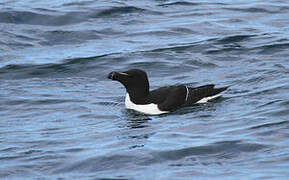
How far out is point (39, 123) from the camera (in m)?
12.7

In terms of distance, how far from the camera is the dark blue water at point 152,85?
10.0 metres

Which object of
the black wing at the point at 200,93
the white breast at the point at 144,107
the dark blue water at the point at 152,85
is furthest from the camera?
the black wing at the point at 200,93

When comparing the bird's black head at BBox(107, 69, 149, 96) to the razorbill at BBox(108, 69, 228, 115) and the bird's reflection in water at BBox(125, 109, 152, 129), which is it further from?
the bird's reflection in water at BBox(125, 109, 152, 129)

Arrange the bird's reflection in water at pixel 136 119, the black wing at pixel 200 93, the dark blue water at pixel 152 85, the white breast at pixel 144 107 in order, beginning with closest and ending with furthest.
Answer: the dark blue water at pixel 152 85 → the bird's reflection in water at pixel 136 119 → the white breast at pixel 144 107 → the black wing at pixel 200 93

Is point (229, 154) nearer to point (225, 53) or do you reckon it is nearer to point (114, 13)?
point (225, 53)

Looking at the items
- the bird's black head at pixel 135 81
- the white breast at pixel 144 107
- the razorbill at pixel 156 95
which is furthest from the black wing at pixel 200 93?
the bird's black head at pixel 135 81

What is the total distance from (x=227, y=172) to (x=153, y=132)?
251 centimetres

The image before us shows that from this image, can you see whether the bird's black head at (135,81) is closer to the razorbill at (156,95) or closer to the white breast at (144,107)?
the razorbill at (156,95)

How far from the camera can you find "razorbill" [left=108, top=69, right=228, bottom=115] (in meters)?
13.1

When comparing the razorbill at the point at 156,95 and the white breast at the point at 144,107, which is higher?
the razorbill at the point at 156,95

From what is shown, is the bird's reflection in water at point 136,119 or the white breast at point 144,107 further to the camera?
the white breast at point 144,107

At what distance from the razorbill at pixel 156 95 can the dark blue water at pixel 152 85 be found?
0.59 feet

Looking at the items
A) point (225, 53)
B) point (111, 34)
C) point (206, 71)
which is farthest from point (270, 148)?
point (111, 34)

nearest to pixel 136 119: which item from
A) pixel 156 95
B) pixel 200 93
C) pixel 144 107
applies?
pixel 144 107
